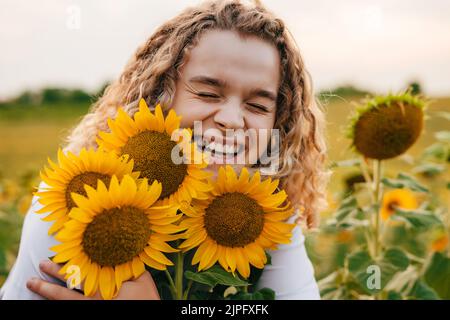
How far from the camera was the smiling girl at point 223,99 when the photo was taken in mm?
956

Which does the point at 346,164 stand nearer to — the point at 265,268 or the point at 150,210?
the point at 265,268

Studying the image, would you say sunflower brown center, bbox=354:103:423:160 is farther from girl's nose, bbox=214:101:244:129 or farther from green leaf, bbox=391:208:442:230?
girl's nose, bbox=214:101:244:129

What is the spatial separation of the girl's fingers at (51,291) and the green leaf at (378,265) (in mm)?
672

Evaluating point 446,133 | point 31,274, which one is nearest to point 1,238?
point 31,274

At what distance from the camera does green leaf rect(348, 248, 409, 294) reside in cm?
126

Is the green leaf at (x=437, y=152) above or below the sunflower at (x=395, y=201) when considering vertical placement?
above

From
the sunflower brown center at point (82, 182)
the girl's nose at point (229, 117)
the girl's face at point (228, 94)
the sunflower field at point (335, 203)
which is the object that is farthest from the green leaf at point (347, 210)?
the sunflower brown center at point (82, 182)

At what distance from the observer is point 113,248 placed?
719 millimetres

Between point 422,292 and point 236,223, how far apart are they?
0.79 m

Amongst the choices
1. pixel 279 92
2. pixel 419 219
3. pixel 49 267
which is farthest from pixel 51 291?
pixel 419 219

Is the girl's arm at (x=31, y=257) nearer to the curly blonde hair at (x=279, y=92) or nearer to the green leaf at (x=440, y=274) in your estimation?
the curly blonde hair at (x=279, y=92)

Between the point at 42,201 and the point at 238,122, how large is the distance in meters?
0.36

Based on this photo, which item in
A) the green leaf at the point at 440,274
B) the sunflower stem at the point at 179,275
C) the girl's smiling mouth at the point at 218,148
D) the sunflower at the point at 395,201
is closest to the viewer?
the sunflower stem at the point at 179,275
